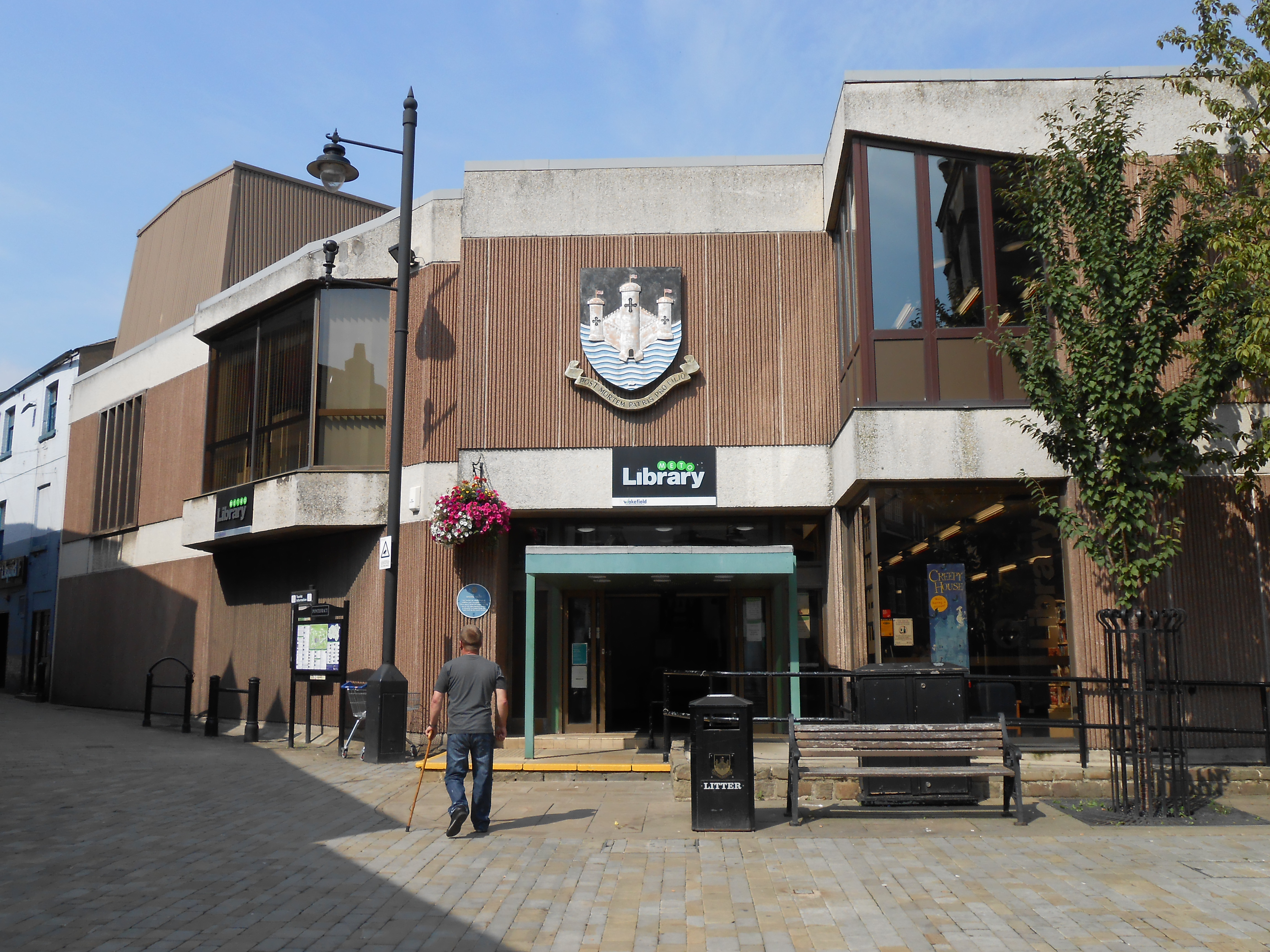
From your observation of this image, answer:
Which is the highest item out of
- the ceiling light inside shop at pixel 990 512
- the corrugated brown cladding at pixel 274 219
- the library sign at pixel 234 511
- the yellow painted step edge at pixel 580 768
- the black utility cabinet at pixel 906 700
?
the corrugated brown cladding at pixel 274 219

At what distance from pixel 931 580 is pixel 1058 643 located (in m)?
1.60

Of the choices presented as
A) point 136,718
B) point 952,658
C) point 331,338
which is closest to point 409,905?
point 952,658

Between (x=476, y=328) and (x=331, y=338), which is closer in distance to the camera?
(x=476, y=328)

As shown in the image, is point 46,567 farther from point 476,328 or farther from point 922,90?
point 922,90

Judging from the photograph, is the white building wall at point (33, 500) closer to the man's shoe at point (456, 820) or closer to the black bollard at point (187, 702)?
the black bollard at point (187, 702)

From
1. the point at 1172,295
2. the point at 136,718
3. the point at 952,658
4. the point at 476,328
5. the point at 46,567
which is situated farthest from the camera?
the point at 46,567

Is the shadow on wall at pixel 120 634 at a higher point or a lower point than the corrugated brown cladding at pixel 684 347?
lower

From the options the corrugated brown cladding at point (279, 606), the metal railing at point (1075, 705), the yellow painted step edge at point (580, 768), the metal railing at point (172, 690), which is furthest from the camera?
the metal railing at point (172, 690)

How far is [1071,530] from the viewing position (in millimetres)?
10125

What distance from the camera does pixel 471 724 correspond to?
8969 millimetres

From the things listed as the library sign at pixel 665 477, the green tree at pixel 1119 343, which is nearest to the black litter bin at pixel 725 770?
the green tree at pixel 1119 343

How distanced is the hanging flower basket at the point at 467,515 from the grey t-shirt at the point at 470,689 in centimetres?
572

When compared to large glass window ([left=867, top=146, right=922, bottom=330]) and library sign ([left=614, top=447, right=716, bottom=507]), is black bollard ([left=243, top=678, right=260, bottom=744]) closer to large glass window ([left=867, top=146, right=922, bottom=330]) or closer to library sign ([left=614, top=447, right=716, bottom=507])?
library sign ([left=614, top=447, right=716, bottom=507])

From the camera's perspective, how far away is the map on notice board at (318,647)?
15953 mm
